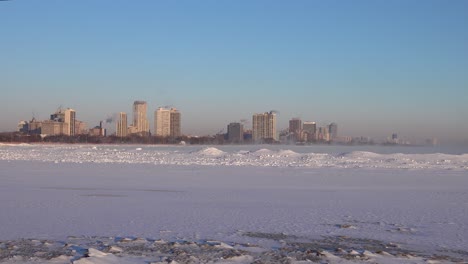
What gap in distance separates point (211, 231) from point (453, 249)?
3993 mm

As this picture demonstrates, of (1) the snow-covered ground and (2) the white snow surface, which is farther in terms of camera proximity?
(2) the white snow surface

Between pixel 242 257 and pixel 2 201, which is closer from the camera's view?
pixel 242 257

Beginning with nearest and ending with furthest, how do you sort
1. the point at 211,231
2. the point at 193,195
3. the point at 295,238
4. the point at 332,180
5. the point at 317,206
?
the point at 295,238
the point at 211,231
the point at 317,206
the point at 193,195
the point at 332,180

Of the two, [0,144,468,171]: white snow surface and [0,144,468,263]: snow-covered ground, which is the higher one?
[0,144,468,171]: white snow surface

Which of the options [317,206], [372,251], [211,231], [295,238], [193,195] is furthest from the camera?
[193,195]

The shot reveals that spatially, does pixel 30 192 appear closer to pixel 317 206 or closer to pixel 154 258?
pixel 317 206

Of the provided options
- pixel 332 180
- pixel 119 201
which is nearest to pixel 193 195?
pixel 119 201

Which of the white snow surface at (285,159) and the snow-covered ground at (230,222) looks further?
the white snow surface at (285,159)

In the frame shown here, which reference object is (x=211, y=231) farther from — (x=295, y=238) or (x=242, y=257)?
(x=242, y=257)

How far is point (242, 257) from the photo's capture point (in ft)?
24.0

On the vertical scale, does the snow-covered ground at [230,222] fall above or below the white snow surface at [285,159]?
below

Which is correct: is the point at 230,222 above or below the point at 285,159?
below

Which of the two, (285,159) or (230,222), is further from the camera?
(285,159)

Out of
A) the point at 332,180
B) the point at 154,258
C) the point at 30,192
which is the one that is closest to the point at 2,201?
the point at 30,192
